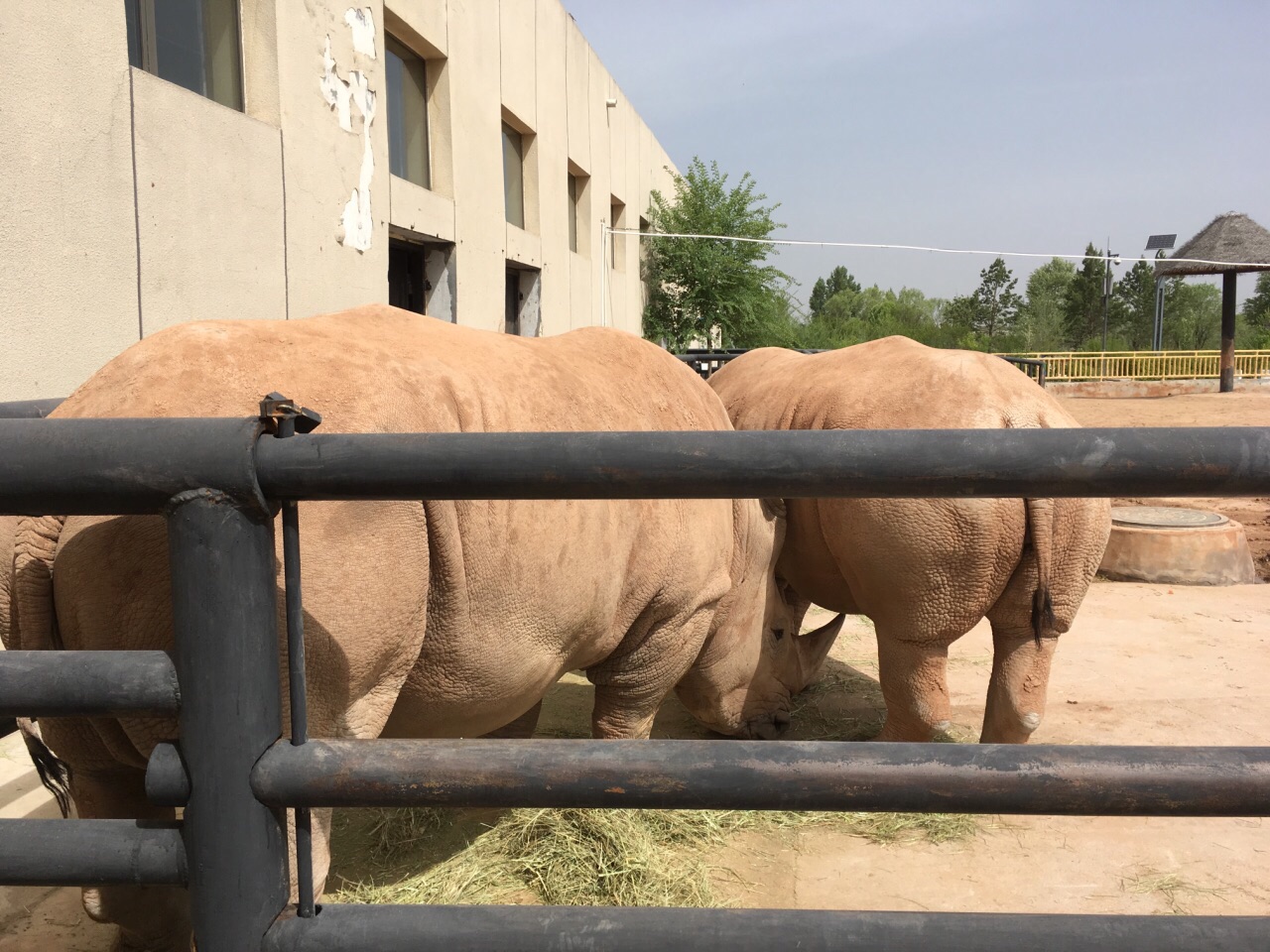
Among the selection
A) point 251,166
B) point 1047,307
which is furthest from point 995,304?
point 251,166

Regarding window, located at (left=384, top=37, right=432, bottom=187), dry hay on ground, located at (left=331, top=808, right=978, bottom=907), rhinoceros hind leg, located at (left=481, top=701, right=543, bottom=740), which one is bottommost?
dry hay on ground, located at (left=331, top=808, right=978, bottom=907)

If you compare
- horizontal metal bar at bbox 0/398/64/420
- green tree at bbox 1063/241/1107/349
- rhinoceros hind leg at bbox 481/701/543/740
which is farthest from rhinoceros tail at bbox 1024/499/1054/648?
green tree at bbox 1063/241/1107/349

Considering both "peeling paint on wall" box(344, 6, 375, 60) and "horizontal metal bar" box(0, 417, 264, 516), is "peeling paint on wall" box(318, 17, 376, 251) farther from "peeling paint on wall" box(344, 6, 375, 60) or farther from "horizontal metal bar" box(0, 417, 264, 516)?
"horizontal metal bar" box(0, 417, 264, 516)

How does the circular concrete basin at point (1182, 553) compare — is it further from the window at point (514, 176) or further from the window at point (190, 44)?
the window at point (514, 176)

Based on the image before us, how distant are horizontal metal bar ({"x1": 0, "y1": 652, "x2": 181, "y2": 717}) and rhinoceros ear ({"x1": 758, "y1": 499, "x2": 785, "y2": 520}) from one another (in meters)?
3.14

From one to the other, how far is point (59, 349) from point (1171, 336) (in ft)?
231

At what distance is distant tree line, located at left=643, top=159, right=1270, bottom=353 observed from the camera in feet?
74.0

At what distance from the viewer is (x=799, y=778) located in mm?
1059

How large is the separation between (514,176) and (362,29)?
213 inches

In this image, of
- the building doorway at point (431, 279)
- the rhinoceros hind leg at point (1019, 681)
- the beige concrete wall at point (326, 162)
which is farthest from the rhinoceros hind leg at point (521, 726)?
the building doorway at point (431, 279)

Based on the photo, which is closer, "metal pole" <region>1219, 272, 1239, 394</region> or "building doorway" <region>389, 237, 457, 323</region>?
"building doorway" <region>389, 237, 457, 323</region>

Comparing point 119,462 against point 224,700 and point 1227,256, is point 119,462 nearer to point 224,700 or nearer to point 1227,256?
point 224,700

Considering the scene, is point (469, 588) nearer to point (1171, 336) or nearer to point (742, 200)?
point (742, 200)

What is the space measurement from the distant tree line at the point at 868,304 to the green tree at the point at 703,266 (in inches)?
1.1
